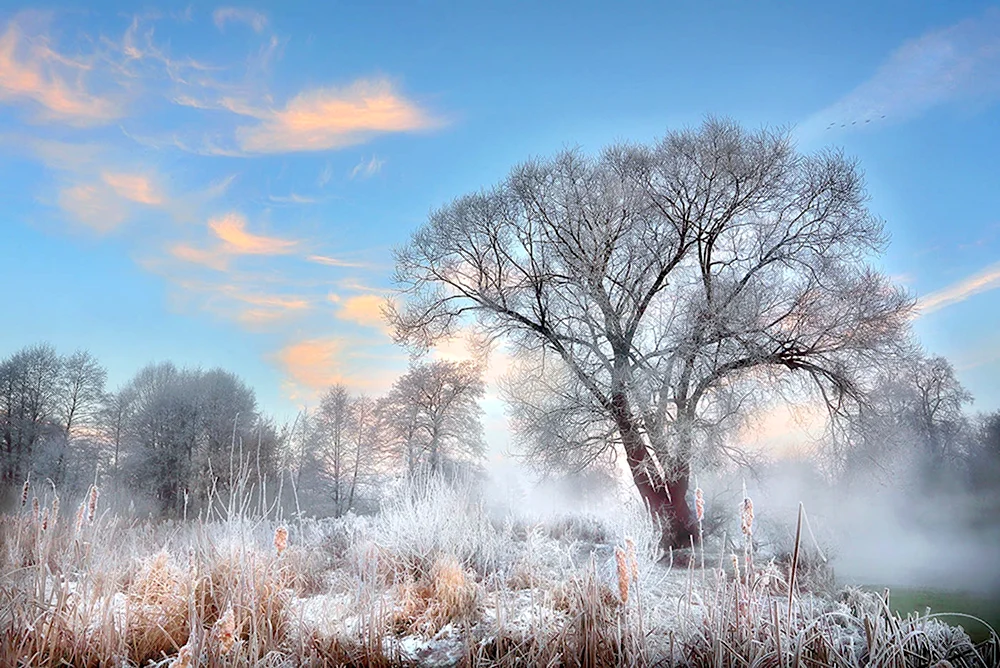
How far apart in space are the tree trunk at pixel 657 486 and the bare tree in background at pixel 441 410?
29.2 feet

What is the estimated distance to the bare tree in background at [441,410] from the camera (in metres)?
18.8

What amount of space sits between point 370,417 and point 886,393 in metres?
15.1

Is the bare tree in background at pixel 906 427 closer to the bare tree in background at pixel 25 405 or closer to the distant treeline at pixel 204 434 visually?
the distant treeline at pixel 204 434

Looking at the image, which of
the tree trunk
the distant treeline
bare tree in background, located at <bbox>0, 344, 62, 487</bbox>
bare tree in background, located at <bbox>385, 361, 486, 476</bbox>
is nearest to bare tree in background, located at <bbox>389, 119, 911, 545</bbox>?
the tree trunk

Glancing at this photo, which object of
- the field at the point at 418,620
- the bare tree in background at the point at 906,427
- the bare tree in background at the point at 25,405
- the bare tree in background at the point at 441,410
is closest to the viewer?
the field at the point at 418,620

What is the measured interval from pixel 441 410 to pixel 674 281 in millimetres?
9953

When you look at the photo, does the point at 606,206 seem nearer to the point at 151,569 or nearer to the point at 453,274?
the point at 453,274

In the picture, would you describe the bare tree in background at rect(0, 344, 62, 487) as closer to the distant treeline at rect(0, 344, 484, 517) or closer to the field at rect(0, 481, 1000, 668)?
the distant treeline at rect(0, 344, 484, 517)

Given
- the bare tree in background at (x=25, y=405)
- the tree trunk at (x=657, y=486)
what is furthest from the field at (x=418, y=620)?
the bare tree in background at (x=25, y=405)

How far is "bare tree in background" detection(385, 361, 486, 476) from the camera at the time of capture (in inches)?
740

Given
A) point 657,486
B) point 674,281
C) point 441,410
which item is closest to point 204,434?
point 441,410

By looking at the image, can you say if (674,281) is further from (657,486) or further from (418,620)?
(418,620)

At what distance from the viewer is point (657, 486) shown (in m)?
10.3

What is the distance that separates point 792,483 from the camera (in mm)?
11148
